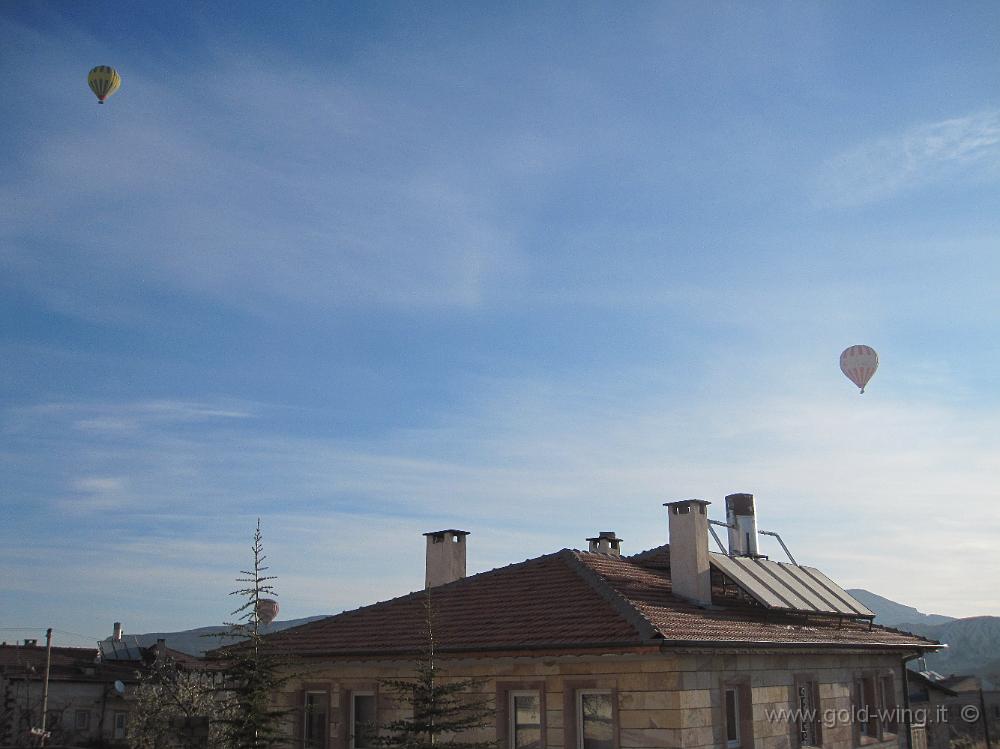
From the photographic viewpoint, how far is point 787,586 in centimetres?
1919

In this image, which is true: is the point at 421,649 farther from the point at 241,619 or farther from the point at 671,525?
the point at 671,525

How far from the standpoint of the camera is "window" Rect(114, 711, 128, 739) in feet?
141

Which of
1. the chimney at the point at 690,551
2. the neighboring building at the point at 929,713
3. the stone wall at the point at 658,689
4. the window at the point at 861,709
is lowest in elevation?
the neighboring building at the point at 929,713

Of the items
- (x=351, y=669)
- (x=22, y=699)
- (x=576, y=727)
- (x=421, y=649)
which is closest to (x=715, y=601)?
(x=576, y=727)

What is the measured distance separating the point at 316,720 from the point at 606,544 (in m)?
8.15

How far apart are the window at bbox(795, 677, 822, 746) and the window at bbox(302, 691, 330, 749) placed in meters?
8.90

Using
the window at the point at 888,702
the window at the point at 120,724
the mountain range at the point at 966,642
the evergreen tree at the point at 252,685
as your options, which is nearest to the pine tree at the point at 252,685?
the evergreen tree at the point at 252,685

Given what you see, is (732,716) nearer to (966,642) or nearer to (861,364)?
(861,364)

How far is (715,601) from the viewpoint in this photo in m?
17.4

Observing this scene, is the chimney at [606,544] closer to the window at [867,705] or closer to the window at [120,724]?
the window at [867,705]

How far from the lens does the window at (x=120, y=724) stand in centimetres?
4294

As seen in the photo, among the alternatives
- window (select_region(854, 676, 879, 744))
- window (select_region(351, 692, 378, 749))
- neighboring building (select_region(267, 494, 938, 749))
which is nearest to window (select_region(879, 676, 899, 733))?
neighboring building (select_region(267, 494, 938, 749))

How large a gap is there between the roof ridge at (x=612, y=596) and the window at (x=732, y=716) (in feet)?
7.65

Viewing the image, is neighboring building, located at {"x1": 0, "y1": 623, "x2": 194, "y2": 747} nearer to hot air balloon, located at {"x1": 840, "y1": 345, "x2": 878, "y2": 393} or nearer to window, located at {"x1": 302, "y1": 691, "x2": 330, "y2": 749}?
window, located at {"x1": 302, "y1": 691, "x2": 330, "y2": 749}
